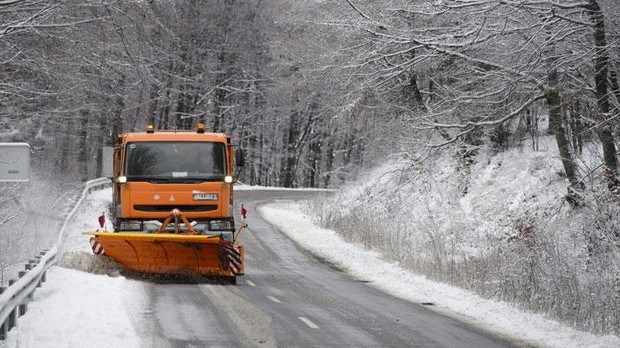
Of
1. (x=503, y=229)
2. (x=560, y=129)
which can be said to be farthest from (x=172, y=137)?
(x=503, y=229)

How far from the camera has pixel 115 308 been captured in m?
11.5

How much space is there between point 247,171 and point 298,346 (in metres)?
61.2

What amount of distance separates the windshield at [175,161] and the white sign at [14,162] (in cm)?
745

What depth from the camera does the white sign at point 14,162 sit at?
28.7ft

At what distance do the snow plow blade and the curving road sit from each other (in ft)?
1.87

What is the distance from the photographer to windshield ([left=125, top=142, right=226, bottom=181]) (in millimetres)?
16406

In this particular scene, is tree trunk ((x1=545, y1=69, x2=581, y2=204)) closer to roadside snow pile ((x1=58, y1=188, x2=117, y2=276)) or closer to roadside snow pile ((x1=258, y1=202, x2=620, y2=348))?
roadside snow pile ((x1=258, y1=202, x2=620, y2=348))

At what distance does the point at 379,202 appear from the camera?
98.7 feet

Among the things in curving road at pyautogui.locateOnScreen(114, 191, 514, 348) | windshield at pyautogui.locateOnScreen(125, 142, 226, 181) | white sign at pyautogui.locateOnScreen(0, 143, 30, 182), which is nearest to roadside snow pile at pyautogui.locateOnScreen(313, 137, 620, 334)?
curving road at pyautogui.locateOnScreen(114, 191, 514, 348)

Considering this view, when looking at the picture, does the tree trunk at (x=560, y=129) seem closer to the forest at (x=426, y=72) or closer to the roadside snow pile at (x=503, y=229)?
the forest at (x=426, y=72)

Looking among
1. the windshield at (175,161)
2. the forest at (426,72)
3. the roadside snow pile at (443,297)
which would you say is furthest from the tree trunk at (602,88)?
the windshield at (175,161)

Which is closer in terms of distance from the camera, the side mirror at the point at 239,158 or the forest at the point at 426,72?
the forest at the point at 426,72

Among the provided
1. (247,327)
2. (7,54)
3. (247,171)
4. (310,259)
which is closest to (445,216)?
(310,259)

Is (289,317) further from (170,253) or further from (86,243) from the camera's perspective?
(86,243)
